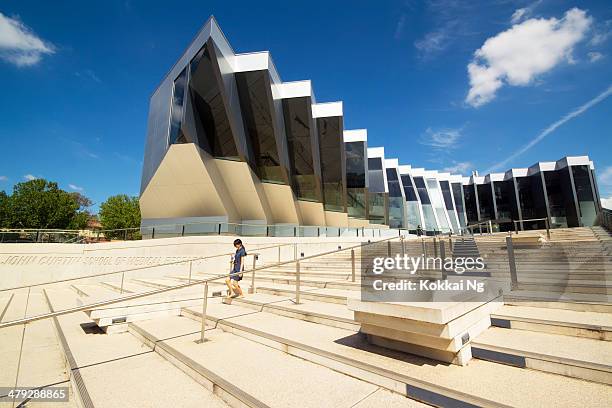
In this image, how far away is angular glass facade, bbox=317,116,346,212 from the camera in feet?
87.7

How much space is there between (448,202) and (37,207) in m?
67.2

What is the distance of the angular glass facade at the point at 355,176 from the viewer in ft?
106

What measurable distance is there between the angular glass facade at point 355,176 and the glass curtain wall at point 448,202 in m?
28.5

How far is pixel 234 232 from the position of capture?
1639 centimetres

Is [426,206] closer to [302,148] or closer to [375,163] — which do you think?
[375,163]

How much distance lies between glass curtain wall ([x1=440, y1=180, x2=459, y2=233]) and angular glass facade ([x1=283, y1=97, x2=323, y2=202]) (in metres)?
35.7

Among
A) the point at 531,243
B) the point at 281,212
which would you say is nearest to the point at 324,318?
the point at 531,243

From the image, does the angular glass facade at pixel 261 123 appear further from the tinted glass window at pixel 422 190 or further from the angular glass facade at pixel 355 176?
the tinted glass window at pixel 422 190

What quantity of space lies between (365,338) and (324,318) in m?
0.93

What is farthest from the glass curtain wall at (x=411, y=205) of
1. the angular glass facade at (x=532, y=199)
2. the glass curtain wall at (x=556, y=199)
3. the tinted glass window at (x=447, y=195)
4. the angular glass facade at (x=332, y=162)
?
the angular glass facade at (x=332, y=162)

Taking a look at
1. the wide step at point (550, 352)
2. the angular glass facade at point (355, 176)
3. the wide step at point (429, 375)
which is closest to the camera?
the wide step at point (429, 375)

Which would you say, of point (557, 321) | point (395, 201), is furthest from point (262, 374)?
point (395, 201)

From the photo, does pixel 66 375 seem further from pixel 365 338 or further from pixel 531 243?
pixel 531 243

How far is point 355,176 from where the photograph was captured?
32406mm
